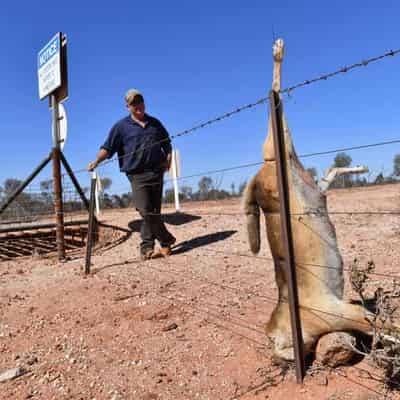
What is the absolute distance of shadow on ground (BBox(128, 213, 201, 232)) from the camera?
7.53m

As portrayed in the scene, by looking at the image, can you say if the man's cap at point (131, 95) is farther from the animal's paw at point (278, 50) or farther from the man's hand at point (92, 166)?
the animal's paw at point (278, 50)

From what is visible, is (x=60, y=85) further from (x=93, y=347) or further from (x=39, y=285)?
(x=93, y=347)

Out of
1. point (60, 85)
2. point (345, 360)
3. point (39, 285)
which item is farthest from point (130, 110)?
point (345, 360)

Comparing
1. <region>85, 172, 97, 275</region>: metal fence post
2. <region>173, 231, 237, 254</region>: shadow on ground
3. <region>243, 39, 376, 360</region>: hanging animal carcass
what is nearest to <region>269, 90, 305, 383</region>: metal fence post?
<region>243, 39, 376, 360</region>: hanging animal carcass

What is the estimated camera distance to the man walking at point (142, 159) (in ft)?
18.2

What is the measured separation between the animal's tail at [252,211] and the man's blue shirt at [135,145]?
2748 millimetres

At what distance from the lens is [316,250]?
2.57 metres

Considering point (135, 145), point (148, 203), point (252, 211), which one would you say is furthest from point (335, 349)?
point (135, 145)

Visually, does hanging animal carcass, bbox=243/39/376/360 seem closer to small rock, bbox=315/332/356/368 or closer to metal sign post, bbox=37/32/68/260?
small rock, bbox=315/332/356/368

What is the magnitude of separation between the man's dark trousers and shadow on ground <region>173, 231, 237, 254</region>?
0.38 meters

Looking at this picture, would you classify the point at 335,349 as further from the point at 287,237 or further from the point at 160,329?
the point at 160,329

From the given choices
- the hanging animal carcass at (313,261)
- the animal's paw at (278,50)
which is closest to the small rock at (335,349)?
the hanging animal carcass at (313,261)

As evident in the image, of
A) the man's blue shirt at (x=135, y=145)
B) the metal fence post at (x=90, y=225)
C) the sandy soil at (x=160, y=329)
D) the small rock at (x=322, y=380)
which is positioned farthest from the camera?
the man's blue shirt at (x=135, y=145)

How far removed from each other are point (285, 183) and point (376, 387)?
1.25 meters
